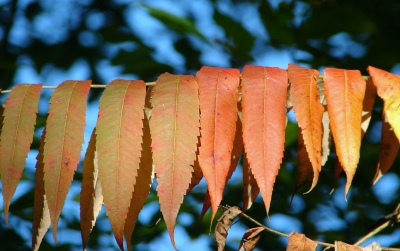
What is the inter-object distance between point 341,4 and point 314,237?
4.49 ft

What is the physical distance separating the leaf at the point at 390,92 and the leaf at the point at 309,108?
0.56 feet

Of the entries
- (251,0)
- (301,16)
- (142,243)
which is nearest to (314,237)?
(142,243)

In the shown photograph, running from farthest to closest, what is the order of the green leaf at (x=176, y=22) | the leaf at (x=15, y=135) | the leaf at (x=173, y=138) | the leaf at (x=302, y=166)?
the green leaf at (x=176, y=22) → the leaf at (x=302, y=166) → the leaf at (x=15, y=135) → the leaf at (x=173, y=138)

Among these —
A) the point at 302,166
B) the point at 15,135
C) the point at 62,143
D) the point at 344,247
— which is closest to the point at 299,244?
the point at 344,247

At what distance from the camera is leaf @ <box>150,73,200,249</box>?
1.27 metres

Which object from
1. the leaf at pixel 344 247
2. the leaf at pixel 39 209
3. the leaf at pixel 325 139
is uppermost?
the leaf at pixel 325 139

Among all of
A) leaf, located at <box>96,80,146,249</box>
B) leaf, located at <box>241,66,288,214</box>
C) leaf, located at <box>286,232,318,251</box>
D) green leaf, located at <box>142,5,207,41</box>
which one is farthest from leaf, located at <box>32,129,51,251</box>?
green leaf, located at <box>142,5,207,41</box>

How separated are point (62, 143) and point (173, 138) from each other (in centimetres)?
29

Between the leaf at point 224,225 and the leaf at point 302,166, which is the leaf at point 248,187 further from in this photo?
the leaf at point 224,225

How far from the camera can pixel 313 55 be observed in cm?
282

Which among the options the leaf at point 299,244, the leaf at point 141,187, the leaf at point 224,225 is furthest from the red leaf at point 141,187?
the leaf at point 299,244

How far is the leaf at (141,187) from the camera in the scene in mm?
1414

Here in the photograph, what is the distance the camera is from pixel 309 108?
1383 millimetres

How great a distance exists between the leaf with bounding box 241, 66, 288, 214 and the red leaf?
0.29 meters
